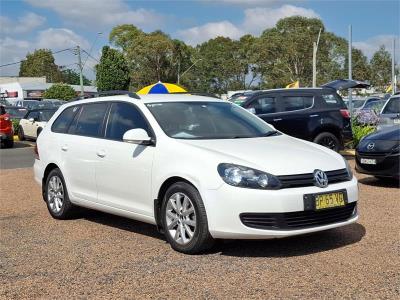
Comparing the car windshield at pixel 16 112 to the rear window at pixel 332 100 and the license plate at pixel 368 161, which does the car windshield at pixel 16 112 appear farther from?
the license plate at pixel 368 161

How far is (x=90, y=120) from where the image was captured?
7.02 meters

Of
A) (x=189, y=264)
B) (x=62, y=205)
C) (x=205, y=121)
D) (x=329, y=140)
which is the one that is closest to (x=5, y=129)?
(x=329, y=140)

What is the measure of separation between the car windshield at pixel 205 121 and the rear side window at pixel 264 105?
20.2 ft

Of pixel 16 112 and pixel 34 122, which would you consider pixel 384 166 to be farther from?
pixel 16 112

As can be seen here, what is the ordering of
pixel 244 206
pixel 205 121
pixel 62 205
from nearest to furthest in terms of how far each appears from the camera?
pixel 244 206, pixel 205 121, pixel 62 205

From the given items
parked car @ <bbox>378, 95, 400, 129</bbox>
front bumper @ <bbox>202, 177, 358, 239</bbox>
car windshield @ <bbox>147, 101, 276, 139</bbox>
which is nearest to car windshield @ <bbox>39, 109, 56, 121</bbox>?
parked car @ <bbox>378, 95, 400, 129</bbox>

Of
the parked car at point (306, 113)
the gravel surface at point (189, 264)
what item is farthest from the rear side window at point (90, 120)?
the parked car at point (306, 113)

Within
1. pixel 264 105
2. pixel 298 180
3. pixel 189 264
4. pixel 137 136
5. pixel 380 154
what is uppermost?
pixel 264 105

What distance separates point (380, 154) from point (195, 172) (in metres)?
4.89

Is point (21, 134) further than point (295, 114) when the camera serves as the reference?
Yes

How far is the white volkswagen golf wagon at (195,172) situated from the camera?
510 centimetres

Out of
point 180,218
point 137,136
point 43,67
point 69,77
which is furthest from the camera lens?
point 69,77

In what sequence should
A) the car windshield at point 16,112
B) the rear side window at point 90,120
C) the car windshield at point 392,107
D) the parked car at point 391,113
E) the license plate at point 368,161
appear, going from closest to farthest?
1. the rear side window at point 90,120
2. the license plate at point 368,161
3. the parked car at point 391,113
4. the car windshield at point 392,107
5. the car windshield at point 16,112

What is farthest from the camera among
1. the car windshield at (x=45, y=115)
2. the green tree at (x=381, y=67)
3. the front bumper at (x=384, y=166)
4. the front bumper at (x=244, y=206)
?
the green tree at (x=381, y=67)
